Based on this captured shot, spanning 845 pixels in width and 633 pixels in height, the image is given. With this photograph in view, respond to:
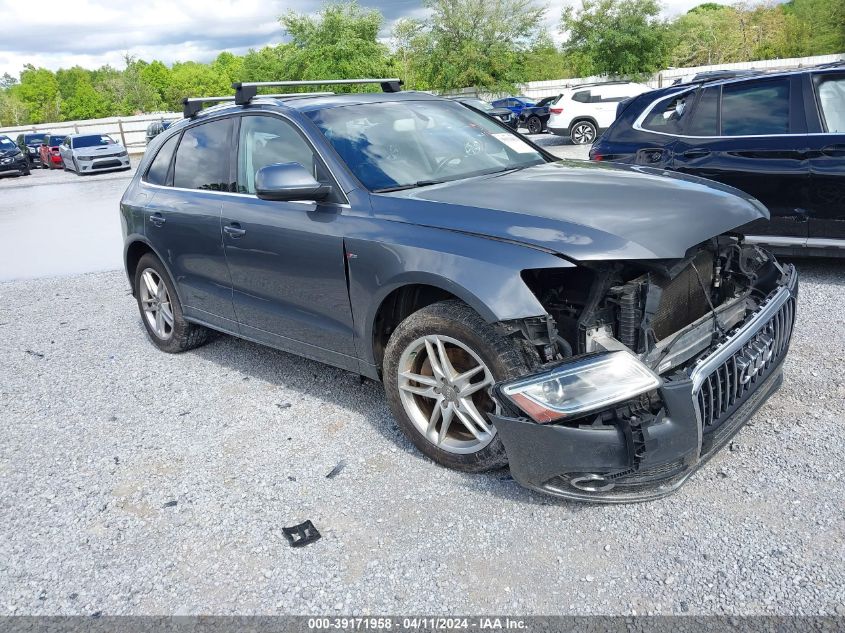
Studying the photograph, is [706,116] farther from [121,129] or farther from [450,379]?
[121,129]

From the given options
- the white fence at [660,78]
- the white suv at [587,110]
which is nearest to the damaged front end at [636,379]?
the white suv at [587,110]

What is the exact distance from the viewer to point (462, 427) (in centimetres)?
350

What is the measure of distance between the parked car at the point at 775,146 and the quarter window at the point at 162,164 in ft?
13.4

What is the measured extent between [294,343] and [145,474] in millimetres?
1078

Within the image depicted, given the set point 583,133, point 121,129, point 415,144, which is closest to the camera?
point 415,144

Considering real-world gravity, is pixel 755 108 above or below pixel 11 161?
below

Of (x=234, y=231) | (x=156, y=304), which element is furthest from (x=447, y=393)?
(x=156, y=304)

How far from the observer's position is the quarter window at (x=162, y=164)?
→ 5.26 m

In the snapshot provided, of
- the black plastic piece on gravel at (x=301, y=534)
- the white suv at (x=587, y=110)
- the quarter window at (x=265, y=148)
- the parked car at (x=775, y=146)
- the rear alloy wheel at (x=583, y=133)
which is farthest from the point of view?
the rear alloy wheel at (x=583, y=133)

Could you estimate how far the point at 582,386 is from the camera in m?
2.69

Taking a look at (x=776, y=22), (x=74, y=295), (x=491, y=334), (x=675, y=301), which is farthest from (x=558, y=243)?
(x=776, y=22)

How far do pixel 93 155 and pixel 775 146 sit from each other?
25210 millimetres

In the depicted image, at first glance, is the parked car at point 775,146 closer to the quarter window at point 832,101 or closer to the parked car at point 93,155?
the quarter window at point 832,101

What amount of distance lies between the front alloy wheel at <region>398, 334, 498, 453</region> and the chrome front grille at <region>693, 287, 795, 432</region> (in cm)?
88
